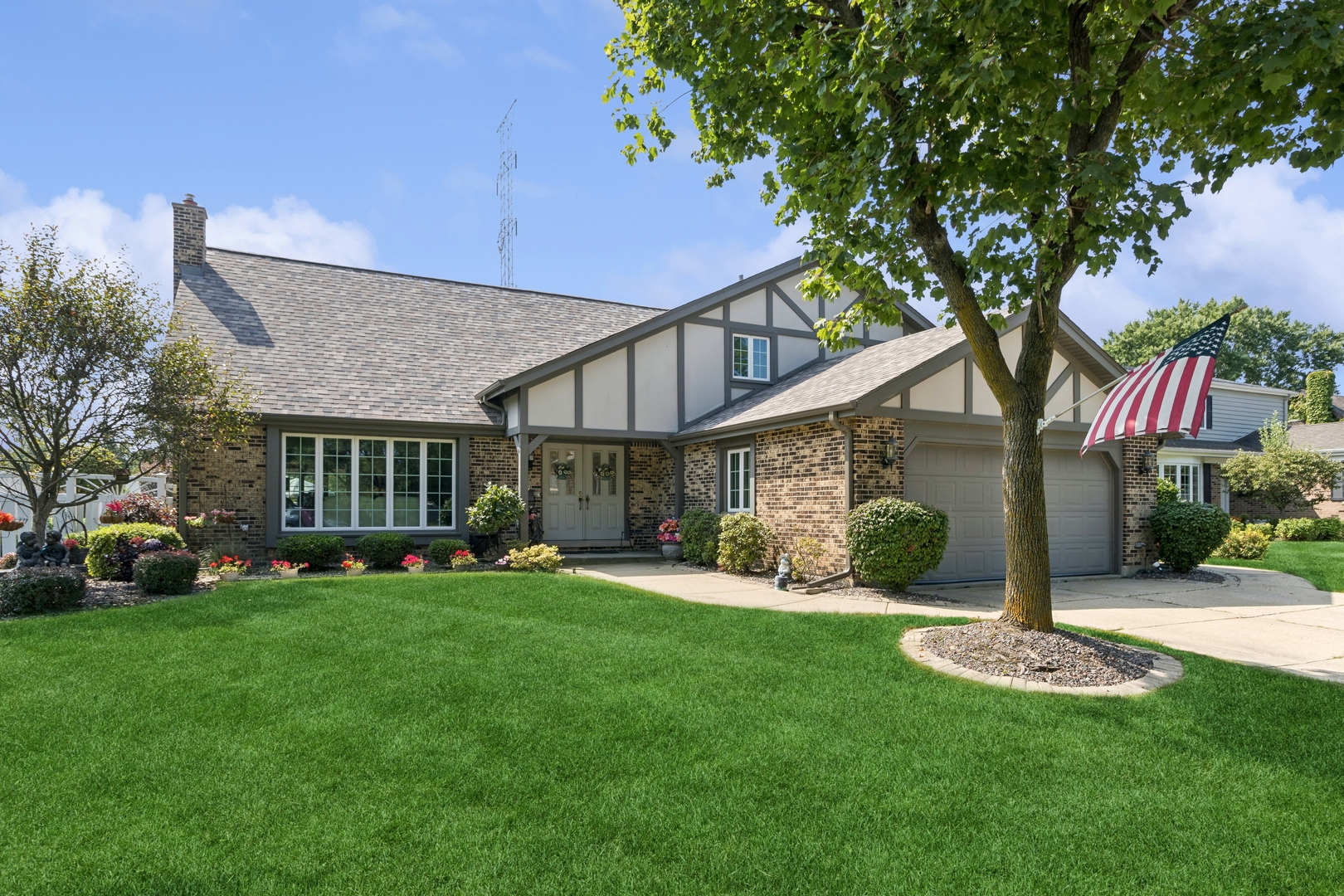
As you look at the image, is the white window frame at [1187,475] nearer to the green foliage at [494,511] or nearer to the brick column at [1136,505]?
the brick column at [1136,505]

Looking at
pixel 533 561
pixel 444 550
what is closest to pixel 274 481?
pixel 444 550

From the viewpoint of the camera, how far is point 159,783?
404 cm

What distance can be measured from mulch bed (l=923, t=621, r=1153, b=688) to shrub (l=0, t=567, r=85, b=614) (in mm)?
9690

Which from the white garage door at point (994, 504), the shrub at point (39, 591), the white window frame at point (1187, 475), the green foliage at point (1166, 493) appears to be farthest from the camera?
the white window frame at point (1187, 475)

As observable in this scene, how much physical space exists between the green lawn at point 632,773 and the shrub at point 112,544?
4265 mm

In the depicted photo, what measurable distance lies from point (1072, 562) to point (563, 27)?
38.1ft

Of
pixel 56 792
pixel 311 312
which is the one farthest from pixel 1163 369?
pixel 311 312

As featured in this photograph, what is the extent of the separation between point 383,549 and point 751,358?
8.65m

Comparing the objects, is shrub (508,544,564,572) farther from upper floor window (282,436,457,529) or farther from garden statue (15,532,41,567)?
garden statue (15,532,41,567)

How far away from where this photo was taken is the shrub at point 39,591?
27.8 ft

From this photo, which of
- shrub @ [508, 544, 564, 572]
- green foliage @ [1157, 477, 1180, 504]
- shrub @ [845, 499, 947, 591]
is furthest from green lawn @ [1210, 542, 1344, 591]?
shrub @ [508, 544, 564, 572]

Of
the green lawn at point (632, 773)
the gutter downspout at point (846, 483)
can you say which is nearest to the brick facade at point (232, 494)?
the green lawn at point (632, 773)

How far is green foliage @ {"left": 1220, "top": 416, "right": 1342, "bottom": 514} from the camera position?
72.7ft

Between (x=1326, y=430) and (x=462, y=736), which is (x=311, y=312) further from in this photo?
(x=1326, y=430)
